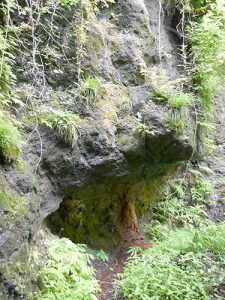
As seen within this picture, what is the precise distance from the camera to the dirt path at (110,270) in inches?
220

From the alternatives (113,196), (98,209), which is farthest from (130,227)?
(98,209)

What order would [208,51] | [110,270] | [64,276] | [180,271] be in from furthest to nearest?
[208,51]
[110,270]
[180,271]
[64,276]

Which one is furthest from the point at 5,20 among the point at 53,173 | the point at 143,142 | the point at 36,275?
the point at 36,275

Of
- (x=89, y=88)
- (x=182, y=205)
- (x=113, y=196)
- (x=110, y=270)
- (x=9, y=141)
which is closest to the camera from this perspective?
(x=9, y=141)

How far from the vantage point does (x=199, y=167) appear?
11.0 m

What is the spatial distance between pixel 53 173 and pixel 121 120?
1730 mm

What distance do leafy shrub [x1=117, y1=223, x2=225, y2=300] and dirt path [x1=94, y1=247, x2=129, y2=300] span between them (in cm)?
22

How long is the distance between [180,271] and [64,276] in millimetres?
1874

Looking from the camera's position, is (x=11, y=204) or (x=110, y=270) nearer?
(x=11, y=204)

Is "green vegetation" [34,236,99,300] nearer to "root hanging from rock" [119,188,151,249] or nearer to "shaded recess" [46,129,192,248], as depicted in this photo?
"shaded recess" [46,129,192,248]

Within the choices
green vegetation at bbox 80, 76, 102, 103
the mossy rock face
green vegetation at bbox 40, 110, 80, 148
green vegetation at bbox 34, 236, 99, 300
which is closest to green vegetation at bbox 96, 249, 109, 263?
the mossy rock face

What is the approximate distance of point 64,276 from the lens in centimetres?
495

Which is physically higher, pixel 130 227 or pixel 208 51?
pixel 208 51

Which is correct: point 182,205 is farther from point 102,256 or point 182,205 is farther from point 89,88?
point 89,88
